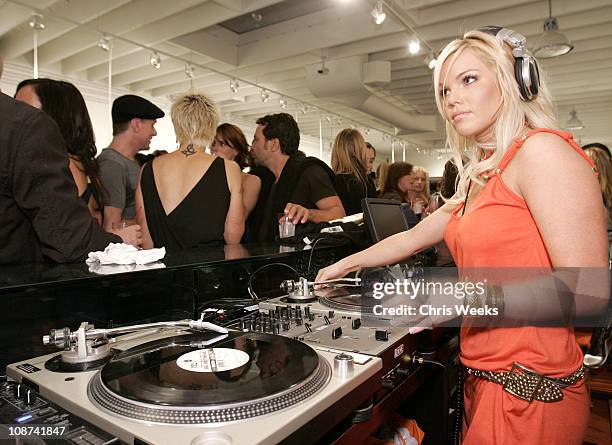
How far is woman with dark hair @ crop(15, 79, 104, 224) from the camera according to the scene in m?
1.70

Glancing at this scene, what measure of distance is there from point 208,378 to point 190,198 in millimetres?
1288

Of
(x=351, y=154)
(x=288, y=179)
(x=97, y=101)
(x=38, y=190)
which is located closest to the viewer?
(x=38, y=190)

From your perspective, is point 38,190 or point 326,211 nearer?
point 38,190

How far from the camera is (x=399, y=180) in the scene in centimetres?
379

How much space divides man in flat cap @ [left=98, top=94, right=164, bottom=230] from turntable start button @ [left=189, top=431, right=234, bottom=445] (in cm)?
185

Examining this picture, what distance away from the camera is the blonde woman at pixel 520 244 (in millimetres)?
828

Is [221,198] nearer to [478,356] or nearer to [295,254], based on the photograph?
[295,254]

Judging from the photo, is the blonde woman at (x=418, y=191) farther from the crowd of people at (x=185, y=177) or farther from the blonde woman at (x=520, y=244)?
the blonde woman at (x=520, y=244)

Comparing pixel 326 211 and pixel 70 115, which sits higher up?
pixel 70 115

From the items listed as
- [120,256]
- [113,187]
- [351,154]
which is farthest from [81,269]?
[351,154]

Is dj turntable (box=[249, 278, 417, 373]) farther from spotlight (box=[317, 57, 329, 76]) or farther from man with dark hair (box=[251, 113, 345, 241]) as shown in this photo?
spotlight (box=[317, 57, 329, 76])

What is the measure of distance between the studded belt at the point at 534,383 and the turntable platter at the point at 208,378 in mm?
427

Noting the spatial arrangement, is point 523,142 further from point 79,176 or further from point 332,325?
point 79,176

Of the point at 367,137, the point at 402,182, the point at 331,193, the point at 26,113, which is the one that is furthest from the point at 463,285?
the point at 367,137
